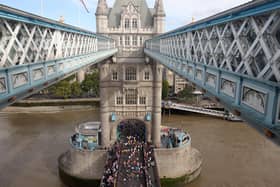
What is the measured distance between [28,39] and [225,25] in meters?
4.54

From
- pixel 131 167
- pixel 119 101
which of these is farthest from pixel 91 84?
pixel 131 167

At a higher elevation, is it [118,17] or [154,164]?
[118,17]

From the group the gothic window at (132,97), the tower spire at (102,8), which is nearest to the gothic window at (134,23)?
the tower spire at (102,8)

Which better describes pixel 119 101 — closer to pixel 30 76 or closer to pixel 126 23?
pixel 126 23

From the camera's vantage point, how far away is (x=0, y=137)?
23500 millimetres

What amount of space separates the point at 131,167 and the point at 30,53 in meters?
11.5

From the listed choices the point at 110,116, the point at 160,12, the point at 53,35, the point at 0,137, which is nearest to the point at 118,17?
the point at 160,12

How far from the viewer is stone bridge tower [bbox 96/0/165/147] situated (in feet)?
64.6

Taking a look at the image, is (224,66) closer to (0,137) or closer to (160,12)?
(160,12)

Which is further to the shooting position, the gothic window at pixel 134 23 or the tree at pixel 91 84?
the tree at pixel 91 84

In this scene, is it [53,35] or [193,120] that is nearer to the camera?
[53,35]

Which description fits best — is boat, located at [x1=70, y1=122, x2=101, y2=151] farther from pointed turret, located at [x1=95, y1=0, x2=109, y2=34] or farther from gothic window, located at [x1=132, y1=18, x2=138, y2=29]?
gothic window, located at [x1=132, y1=18, x2=138, y2=29]

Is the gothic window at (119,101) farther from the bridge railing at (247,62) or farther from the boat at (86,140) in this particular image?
the bridge railing at (247,62)

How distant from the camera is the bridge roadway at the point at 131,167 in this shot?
45.3 ft
